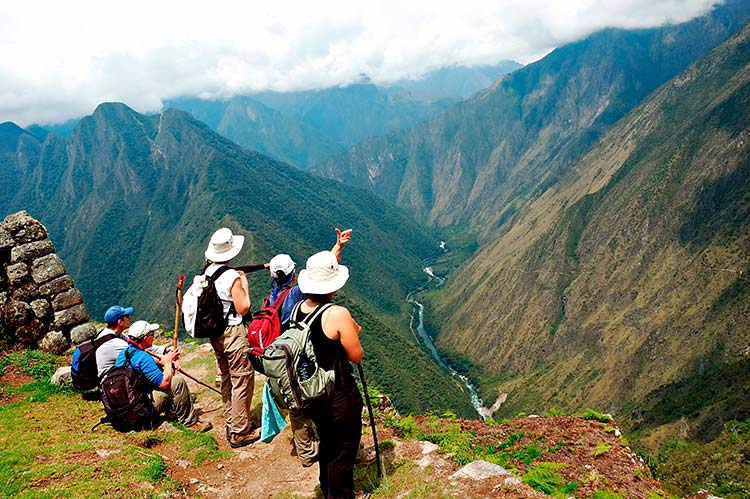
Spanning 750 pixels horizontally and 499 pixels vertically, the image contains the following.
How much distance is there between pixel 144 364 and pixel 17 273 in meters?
9.77

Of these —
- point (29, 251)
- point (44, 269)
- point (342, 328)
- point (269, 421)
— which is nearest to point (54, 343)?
point (44, 269)

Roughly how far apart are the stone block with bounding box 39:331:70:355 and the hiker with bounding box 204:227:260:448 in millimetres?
9596

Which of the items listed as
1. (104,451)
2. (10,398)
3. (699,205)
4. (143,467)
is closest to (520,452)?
(143,467)

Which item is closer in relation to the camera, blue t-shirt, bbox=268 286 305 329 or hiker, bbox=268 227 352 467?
hiker, bbox=268 227 352 467

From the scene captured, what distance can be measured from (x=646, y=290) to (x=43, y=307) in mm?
175529

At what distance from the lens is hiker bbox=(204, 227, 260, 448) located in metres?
10.7

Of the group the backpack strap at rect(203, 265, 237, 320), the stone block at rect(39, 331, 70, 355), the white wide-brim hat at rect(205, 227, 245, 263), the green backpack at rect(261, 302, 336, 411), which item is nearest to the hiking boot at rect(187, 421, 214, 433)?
the backpack strap at rect(203, 265, 237, 320)

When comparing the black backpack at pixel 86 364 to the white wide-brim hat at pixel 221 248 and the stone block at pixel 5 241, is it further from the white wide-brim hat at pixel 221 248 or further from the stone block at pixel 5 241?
the stone block at pixel 5 241

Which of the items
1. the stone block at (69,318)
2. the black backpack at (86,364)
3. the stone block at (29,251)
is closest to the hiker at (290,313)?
the black backpack at (86,364)

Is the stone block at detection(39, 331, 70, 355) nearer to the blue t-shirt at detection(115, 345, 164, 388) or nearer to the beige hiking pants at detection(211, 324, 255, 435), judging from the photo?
the blue t-shirt at detection(115, 345, 164, 388)

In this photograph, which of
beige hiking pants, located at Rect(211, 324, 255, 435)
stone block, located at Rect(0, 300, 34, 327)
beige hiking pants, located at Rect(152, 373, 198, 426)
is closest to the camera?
beige hiking pants, located at Rect(211, 324, 255, 435)

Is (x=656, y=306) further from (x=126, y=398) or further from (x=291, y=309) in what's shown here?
(x=126, y=398)

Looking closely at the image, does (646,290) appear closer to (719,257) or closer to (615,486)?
(719,257)

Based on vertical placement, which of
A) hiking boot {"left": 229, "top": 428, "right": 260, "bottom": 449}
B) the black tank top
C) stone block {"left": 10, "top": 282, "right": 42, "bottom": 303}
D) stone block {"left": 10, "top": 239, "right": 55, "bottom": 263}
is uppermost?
stone block {"left": 10, "top": 239, "right": 55, "bottom": 263}
